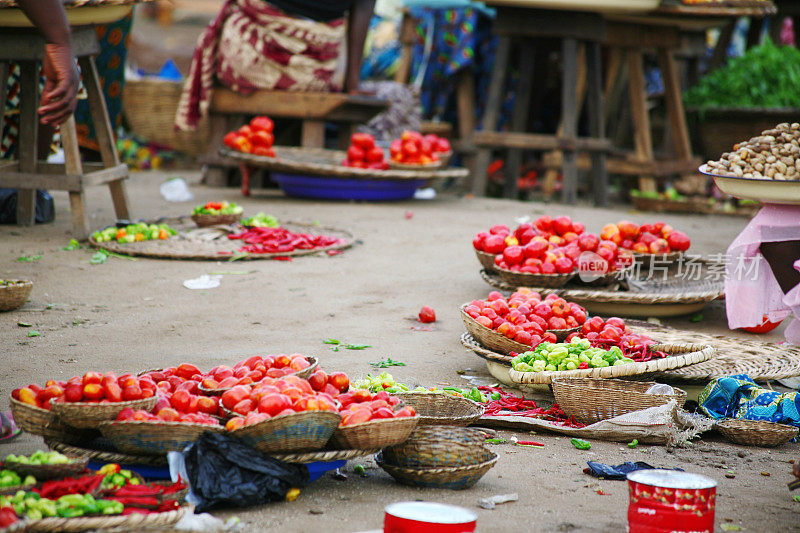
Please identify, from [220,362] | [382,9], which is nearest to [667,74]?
[382,9]

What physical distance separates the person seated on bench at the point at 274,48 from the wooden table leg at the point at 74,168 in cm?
311

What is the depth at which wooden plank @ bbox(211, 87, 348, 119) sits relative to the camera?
938cm

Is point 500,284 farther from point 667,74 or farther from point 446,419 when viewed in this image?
point 667,74

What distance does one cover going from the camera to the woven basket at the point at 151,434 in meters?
2.50

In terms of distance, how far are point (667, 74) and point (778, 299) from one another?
601cm

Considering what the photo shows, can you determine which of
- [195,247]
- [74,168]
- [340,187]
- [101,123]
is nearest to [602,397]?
[195,247]

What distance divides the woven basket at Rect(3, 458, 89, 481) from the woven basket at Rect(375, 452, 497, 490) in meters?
0.93

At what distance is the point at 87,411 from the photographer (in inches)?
101

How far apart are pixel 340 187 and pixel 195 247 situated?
2753 mm

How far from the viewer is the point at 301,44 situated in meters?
9.16

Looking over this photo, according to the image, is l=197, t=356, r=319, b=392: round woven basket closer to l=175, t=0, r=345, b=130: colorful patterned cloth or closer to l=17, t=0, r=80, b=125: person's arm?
l=17, t=0, r=80, b=125: person's arm

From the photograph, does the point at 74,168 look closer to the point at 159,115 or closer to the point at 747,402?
the point at 747,402

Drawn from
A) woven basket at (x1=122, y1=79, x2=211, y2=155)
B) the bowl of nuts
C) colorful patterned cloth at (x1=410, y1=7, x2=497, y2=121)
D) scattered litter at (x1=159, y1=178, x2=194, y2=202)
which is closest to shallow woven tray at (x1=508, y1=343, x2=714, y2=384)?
the bowl of nuts

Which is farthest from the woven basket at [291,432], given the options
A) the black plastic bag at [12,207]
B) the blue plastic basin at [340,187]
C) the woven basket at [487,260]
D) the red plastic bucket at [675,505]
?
the blue plastic basin at [340,187]
